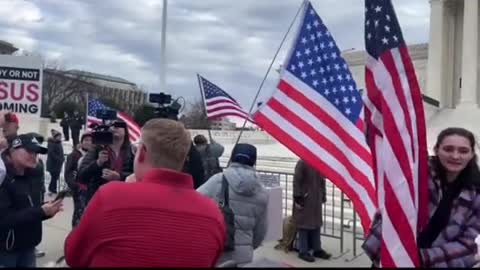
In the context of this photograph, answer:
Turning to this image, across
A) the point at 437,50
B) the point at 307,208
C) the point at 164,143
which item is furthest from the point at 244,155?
the point at 437,50

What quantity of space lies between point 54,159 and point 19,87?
271 inches

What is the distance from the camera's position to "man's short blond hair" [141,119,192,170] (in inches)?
100

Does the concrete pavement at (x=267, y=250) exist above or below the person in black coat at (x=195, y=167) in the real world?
below

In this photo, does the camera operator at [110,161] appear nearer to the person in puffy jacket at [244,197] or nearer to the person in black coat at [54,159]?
the person in puffy jacket at [244,197]

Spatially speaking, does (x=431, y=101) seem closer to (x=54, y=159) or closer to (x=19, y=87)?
(x=54, y=159)

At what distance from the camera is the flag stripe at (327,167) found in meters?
5.02

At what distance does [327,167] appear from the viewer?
207 inches

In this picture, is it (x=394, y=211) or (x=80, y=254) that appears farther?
(x=394, y=211)

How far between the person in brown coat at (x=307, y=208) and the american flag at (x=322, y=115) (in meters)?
2.89

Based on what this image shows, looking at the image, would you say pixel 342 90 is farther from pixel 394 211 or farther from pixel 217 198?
pixel 394 211

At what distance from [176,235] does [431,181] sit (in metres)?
1.89

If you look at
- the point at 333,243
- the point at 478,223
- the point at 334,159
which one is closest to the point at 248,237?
the point at 334,159

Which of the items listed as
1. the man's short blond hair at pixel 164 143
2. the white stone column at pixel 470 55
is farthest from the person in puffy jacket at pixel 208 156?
the white stone column at pixel 470 55

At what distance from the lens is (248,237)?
5062 mm
